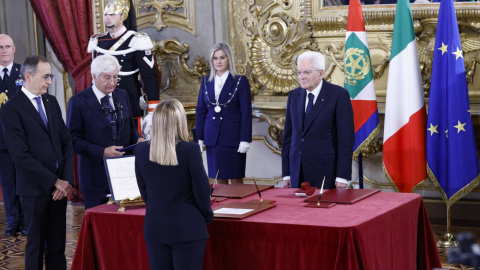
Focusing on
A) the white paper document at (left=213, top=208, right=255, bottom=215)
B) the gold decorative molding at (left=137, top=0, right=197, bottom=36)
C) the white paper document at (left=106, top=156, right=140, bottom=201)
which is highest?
the gold decorative molding at (left=137, top=0, right=197, bottom=36)

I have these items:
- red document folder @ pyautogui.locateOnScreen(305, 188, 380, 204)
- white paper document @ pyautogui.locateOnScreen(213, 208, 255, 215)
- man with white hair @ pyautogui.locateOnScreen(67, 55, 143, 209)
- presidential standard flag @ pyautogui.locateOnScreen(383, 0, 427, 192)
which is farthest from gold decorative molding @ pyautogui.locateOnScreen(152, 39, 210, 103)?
white paper document @ pyautogui.locateOnScreen(213, 208, 255, 215)

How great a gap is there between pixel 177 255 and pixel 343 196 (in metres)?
1.11

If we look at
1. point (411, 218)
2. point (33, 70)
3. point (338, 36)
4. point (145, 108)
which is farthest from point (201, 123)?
point (411, 218)

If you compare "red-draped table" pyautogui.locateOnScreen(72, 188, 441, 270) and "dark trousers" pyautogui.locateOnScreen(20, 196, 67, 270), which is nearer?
"red-draped table" pyautogui.locateOnScreen(72, 188, 441, 270)

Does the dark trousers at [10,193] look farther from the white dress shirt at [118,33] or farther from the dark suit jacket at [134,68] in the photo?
the white dress shirt at [118,33]

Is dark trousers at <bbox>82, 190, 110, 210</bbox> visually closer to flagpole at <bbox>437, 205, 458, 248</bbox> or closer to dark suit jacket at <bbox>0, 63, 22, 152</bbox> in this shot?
dark suit jacket at <bbox>0, 63, 22, 152</bbox>

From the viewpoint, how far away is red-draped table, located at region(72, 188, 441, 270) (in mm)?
3008

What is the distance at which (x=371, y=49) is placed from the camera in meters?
6.06

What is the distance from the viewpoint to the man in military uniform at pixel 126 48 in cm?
576

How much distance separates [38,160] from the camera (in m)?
4.00

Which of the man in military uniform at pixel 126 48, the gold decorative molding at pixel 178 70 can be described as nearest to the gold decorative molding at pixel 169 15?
the gold decorative molding at pixel 178 70

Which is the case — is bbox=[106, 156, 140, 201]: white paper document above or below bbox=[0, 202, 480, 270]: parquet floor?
above

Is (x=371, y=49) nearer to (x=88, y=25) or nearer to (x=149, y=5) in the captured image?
(x=149, y=5)

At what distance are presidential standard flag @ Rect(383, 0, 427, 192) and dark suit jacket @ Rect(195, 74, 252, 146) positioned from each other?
120cm
